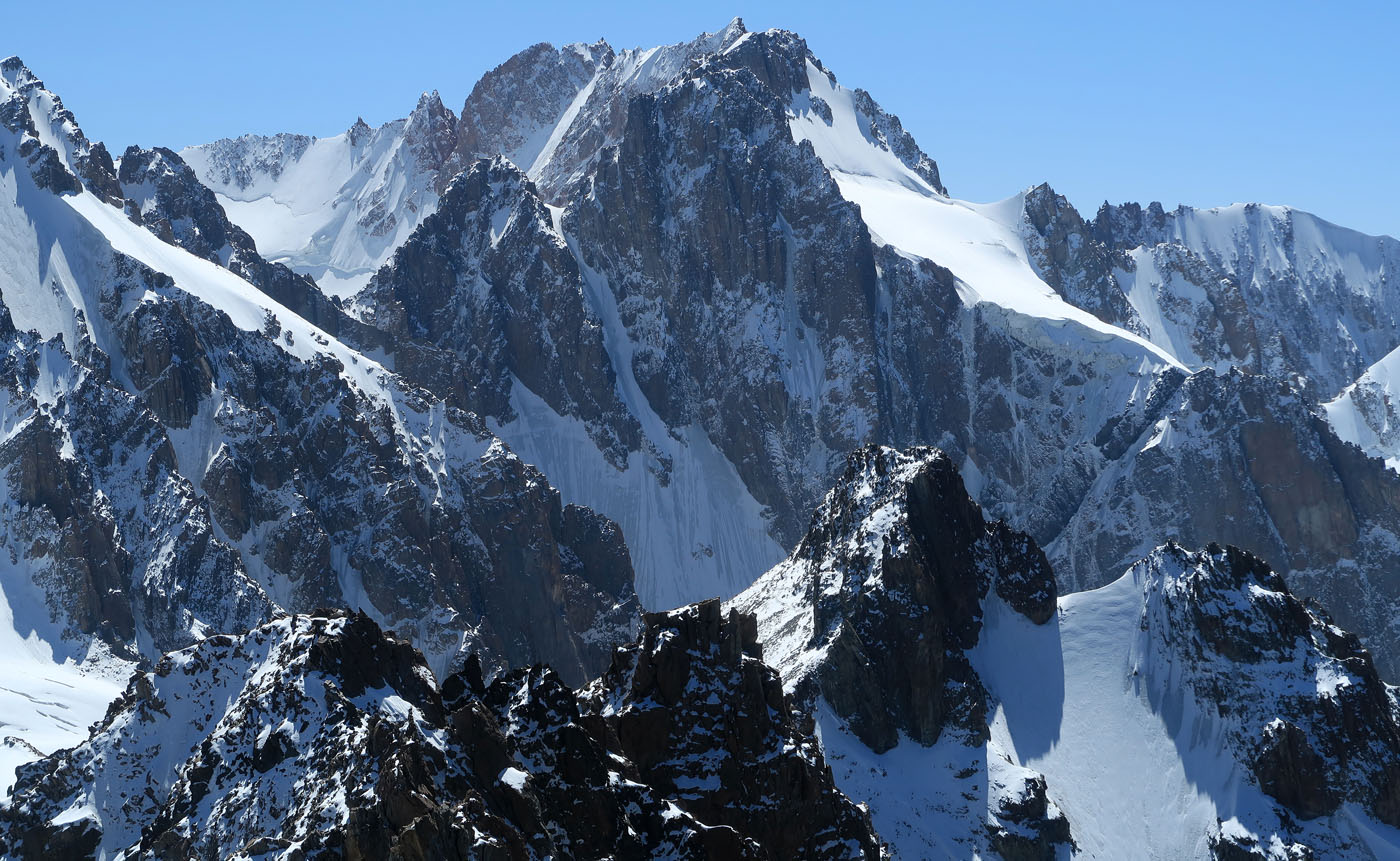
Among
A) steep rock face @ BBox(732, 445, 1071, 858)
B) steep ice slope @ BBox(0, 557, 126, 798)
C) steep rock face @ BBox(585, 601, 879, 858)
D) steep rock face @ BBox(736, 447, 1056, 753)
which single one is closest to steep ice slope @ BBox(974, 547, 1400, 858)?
steep rock face @ BBox(732, 445, 1071, 858)

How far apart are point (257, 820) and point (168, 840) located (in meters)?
8.69

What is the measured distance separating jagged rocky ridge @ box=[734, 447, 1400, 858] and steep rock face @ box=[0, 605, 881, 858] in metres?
47.4

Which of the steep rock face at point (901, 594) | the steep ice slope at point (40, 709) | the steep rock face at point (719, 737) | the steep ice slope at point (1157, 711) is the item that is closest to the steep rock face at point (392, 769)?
the steep rock face at point (719, 737)

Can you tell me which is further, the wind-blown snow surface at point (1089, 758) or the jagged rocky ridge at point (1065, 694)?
the jagged rocky ridge at point (1065, 694)

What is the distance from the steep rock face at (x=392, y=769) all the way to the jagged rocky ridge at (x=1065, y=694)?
4741 centimetres

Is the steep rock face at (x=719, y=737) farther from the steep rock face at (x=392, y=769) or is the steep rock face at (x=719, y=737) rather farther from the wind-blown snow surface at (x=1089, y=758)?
the wind-blown snow surface at (x=1089, y=758)

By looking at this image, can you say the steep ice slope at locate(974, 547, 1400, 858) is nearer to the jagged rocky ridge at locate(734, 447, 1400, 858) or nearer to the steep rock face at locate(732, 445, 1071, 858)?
the jagged rocky ridge at locate(734, 447, 1400, 858)

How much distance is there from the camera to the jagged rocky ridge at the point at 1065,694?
159 meters

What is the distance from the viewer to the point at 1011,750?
560 feet

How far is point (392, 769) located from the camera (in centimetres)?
7725

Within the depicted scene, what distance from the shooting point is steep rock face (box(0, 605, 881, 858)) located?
7969 cm

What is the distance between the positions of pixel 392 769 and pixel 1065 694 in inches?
4499

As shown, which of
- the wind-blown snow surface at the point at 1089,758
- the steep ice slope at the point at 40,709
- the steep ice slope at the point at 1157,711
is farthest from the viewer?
the steep ice slope at the point at 1157,711

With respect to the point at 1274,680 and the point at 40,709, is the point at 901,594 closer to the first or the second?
the point at 1274,680
